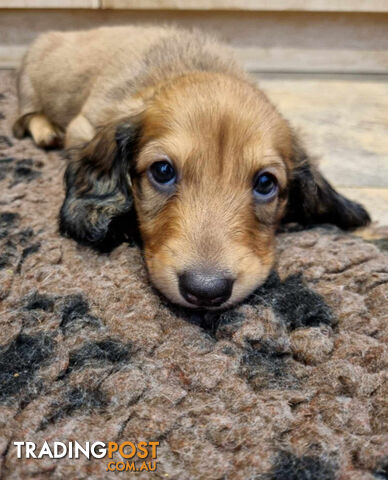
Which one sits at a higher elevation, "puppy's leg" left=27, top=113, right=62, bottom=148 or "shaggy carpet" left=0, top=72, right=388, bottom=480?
"shaggy carpet" left=0, top=72, right=388, bottom=480

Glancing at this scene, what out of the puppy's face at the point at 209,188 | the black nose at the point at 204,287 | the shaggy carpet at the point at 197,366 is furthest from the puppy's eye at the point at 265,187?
the black nose at the point at 204,287

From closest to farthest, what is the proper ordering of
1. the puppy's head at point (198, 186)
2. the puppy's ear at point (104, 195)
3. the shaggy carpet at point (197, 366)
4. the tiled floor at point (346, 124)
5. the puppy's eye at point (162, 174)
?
the shaggy carpet at point (197, 366), the puppy's head at point (198, 186), the puppy's eye at point (162, 174), the puppy's ear at point (104, 195), the tiled floor at point (346, 124)

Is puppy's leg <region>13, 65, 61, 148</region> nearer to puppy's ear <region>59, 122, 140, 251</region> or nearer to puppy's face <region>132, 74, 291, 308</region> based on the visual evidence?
puppy's ear <region>59, 122, 140, 251</region>

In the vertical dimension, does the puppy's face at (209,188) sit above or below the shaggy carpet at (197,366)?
above

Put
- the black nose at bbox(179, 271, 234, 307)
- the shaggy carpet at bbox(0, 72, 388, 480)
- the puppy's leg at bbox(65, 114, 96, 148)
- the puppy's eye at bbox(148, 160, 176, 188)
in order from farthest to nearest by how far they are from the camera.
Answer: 1. the puppy's leg at bbox(65, 114, 96, 148)
2. the puppy's eye at bbox(148, 160, 176, 188)
3. the black nose at bbox(179, 271, 234, 307)
4. the shaggy carpet at bbox(0, 72, 388, 480)

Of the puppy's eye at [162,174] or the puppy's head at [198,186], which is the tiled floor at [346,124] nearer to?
the puppy's head at [198,186]

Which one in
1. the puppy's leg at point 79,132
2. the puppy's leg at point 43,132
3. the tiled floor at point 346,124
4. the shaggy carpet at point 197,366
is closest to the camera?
the shaggy carpet at point 197,366

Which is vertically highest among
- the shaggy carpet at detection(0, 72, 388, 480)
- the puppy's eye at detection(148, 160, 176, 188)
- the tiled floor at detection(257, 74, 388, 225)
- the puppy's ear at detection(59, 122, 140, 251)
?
the puppy's eye at detection(148, 160, 176, 188)

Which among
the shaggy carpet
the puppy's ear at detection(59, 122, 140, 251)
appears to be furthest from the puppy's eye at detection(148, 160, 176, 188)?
the shaggy carpet
